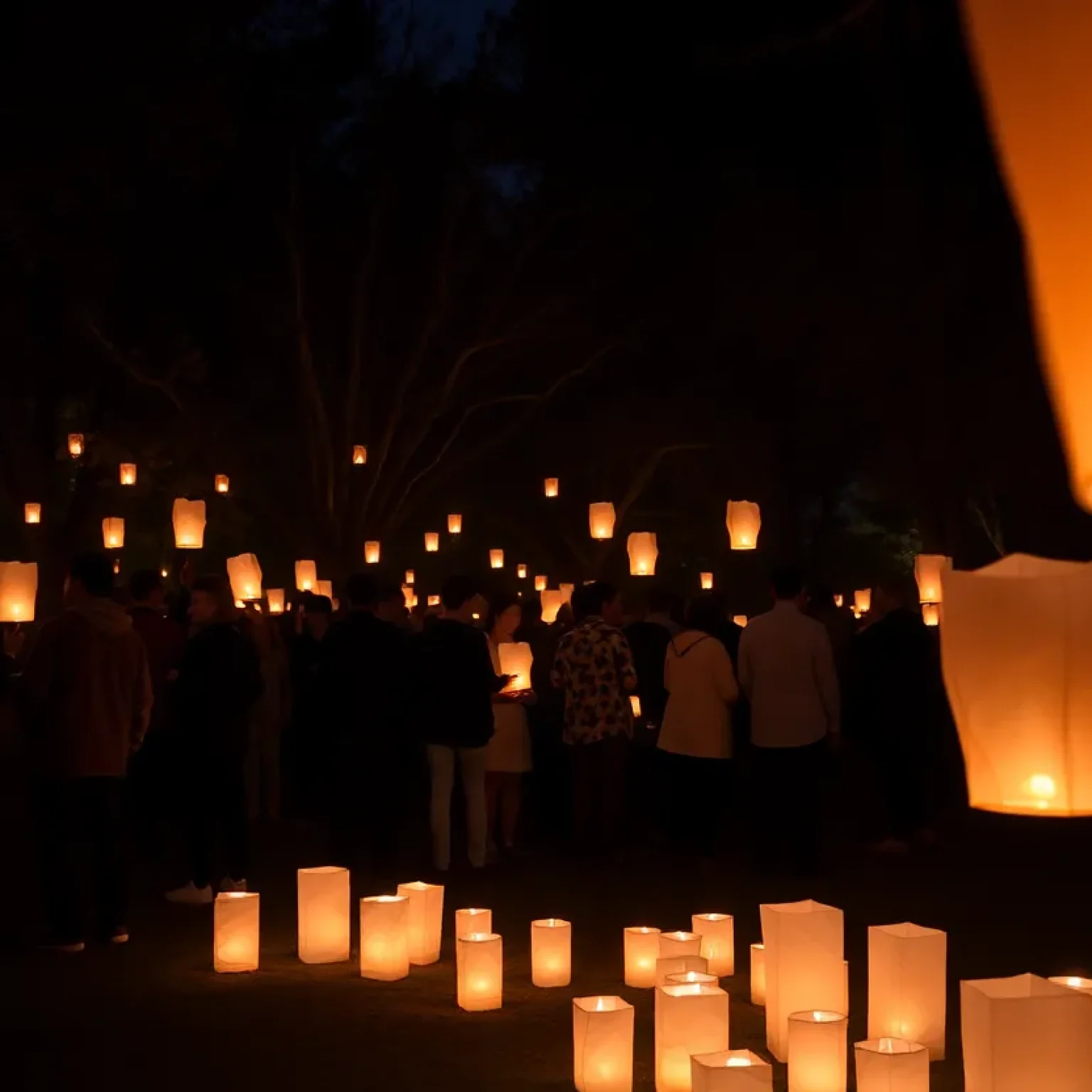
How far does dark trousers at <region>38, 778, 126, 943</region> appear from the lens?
7.30 meters

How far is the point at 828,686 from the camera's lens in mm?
9438

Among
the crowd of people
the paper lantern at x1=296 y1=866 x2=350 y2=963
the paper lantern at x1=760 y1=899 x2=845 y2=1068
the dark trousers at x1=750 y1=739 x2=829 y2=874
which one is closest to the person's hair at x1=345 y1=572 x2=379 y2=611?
the crowd of people

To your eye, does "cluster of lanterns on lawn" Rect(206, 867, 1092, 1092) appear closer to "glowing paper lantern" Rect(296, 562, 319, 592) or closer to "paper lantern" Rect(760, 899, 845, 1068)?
"paper lantern" Rect(760, 899, 845, 1068)

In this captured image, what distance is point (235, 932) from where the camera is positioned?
271 inches

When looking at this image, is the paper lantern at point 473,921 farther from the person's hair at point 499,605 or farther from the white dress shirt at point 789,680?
the person's hair at point 499,605

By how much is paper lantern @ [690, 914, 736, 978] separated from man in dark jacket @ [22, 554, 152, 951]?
277cm

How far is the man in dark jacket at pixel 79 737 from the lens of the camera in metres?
7.29

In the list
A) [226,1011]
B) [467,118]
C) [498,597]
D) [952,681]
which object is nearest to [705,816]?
[498,597]

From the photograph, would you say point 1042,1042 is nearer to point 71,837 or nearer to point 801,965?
point 801,965

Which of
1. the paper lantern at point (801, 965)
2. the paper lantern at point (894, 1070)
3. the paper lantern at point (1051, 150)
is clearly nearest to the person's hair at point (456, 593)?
the paper lantern at point (801, 965)

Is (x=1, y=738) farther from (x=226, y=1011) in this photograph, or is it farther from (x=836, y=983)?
(x=836, y=983)

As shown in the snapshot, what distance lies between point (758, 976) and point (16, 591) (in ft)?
26.2

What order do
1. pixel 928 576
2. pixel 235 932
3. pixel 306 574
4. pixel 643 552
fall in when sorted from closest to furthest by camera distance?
pixel 235 932
pixel 928 576
pixel 643 552
pixel 306 574

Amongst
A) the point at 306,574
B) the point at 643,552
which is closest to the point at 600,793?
the point at 643,552
